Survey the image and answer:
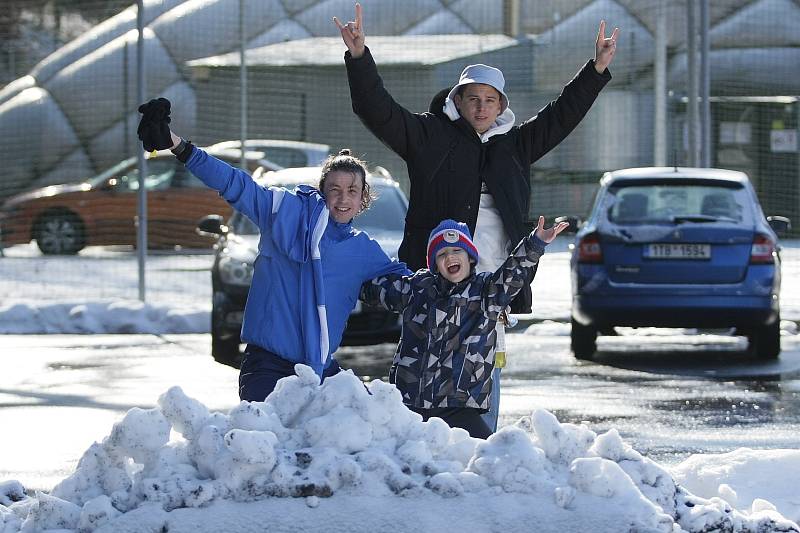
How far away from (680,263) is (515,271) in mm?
7233

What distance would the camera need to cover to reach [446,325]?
6.44 metres

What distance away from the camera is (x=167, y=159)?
28.0 m

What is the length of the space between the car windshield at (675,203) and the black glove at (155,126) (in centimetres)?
779

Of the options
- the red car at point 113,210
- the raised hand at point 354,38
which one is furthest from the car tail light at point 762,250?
the red car at point 113,210

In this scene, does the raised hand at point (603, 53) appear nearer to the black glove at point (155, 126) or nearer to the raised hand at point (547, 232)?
the raised hand at point (547, 232)

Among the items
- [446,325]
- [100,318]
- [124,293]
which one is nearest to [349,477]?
[446,325]

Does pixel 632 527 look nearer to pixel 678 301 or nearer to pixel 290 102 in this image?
pixel 678 301

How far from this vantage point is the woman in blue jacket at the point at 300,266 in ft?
21.0

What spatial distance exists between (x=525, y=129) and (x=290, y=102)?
17.7 metres

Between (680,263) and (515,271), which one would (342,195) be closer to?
(515,271)

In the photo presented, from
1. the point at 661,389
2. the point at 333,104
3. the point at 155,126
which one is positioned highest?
the point at 333,104

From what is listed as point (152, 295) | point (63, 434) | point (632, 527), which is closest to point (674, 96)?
point (152, 295)

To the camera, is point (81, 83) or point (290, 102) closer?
point (290, 102)

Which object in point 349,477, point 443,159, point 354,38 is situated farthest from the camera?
point 443,159
